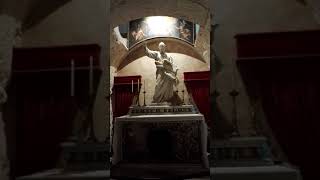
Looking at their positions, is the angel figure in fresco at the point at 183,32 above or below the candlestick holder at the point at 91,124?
above

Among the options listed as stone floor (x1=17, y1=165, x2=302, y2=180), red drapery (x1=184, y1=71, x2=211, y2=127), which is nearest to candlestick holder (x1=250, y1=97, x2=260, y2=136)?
stone floor (x1=17, y1=165, x2=302, y2=180)

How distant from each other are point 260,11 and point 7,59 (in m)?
3.00

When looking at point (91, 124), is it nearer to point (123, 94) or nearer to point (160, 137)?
point (160, 137)

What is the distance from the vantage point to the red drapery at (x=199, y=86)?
8.70 metres

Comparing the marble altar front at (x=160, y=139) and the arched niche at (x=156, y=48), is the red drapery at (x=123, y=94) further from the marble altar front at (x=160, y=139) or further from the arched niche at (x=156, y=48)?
the marble altar front at (x=160, y=139)

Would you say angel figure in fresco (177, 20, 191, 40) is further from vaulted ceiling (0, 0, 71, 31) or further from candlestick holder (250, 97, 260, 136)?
candlestick holder (250, 97, 260, 136)

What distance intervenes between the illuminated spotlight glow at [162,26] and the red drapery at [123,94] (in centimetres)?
119

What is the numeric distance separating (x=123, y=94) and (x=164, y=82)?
175 centimetres

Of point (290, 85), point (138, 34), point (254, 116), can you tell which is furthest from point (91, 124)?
point (138, 34)

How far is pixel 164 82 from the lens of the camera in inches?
292

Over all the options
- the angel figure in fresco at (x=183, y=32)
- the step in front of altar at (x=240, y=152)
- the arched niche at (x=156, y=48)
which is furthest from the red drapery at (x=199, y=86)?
the step in front of altar at (x=240, y=152)

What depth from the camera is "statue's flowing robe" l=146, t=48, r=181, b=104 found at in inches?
284

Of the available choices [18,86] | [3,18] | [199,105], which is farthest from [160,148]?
[3,18]

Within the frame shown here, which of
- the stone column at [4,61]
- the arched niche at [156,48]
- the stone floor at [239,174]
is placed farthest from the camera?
the arched niche at [156,48]
